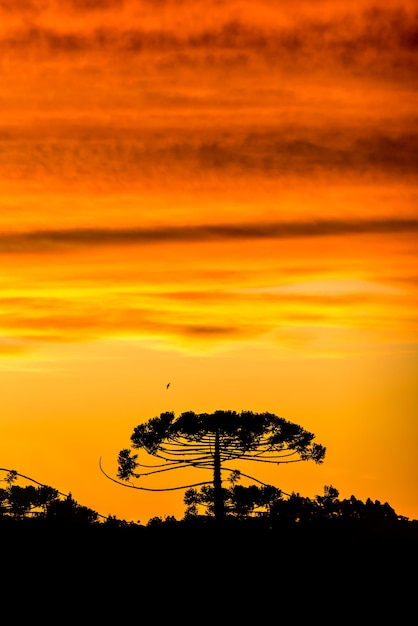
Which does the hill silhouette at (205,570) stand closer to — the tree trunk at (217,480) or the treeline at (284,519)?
the treeline at (284,519)

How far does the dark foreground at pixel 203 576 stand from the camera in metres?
28.6

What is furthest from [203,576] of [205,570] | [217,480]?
[217,480]

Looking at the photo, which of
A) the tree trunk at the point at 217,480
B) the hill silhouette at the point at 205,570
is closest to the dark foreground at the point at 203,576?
the hill silhouette at the point at 205,570

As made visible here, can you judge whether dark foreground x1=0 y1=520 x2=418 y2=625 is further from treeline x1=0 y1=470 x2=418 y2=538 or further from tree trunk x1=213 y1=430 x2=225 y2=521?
tree trunk x1=213 y1=430 x2=225 y2=521

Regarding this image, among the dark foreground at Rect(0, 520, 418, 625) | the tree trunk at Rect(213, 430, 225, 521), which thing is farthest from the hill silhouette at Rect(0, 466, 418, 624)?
the tree trunk at Rect(213, 430, 225, 521)

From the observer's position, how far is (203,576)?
31.4 meters

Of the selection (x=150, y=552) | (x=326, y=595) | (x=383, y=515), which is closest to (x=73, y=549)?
(x=150, y=552)

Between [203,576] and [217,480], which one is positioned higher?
[217,480]

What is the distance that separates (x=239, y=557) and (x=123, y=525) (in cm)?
676

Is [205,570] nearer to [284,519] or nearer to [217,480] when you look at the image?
[284,519]

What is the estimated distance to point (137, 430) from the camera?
63438mm

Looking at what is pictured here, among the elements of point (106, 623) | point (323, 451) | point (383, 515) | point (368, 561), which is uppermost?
point (323, 451)

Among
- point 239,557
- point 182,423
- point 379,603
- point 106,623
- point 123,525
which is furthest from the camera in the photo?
point 182,423

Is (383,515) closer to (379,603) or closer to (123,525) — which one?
(123,525)
